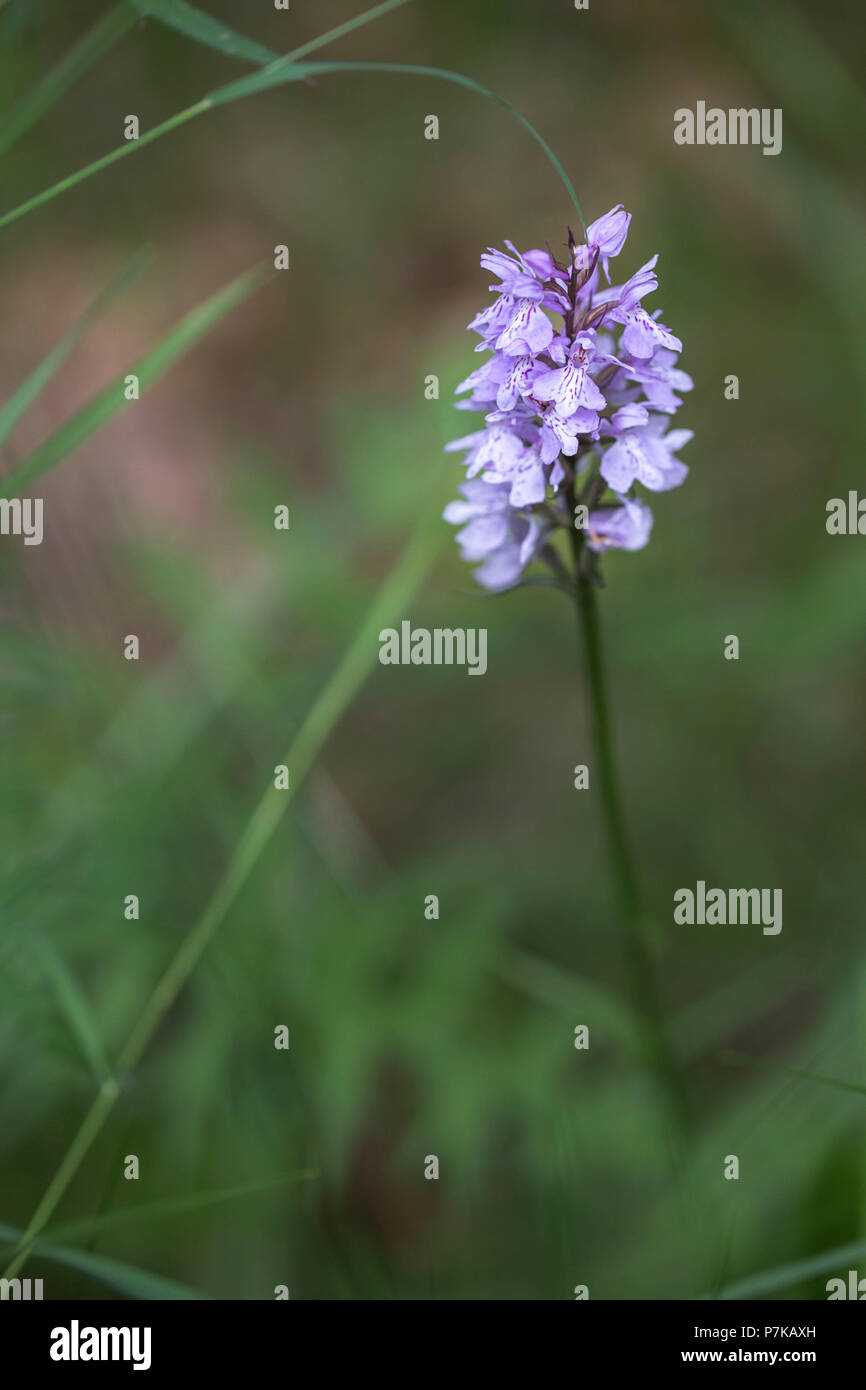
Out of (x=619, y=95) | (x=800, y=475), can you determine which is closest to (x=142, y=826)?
(x=800, y=475)

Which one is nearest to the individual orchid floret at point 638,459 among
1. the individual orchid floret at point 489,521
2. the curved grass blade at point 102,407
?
the individual orchid floret at point 489,521

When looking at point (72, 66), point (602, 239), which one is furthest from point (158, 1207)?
point (72, 66)

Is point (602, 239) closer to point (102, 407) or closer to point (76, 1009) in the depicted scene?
point (102, 407)

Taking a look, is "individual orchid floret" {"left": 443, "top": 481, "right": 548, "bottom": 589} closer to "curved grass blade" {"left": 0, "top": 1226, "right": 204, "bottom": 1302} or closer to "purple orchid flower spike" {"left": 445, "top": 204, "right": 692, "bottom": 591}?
"purple orchid flower spike" {"left": 445, "top": 204, "right": 692, "bottom": 591}

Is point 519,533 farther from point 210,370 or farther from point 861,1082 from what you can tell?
point 210,370

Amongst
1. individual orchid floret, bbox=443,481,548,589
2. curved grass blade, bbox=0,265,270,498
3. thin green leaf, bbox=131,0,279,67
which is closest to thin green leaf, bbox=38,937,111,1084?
curved grass blade, bbox=0,265,270,498

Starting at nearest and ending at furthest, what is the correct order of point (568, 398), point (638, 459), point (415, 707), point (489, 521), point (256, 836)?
point (568, 398)
point (638, 459)
point (489, 521)
point (256, 836)
point (415, 707)

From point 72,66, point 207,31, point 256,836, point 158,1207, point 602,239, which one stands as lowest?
point 158,1207
